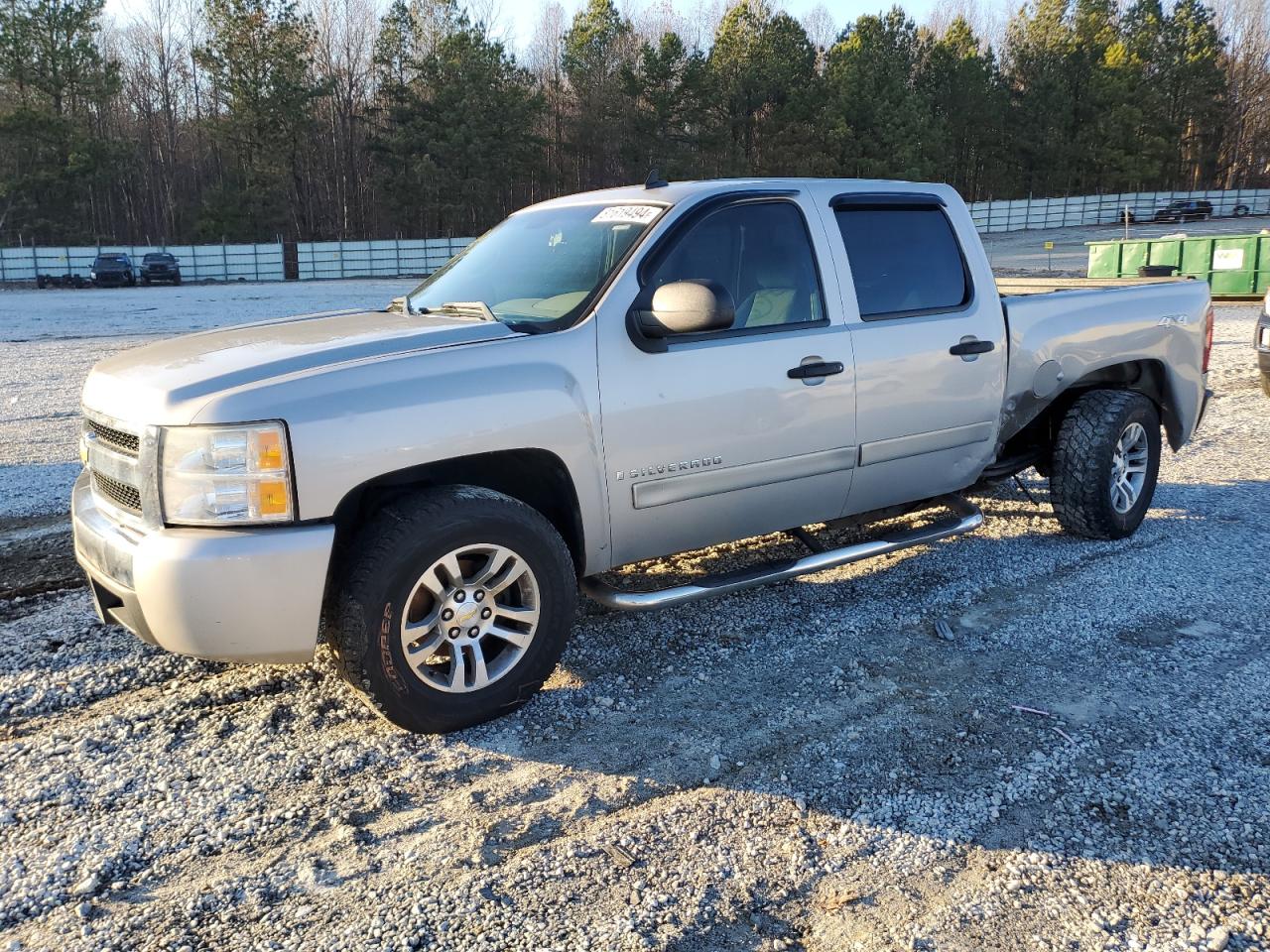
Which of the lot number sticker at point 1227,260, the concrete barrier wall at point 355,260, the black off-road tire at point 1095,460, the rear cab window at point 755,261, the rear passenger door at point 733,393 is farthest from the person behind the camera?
the concrete barrier wall at point 355,260

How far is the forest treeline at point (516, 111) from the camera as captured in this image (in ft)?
173

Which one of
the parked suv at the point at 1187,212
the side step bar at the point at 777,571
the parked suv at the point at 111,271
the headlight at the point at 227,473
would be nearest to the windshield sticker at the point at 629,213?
the side step bar at the point at 777,571

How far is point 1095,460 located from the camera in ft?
17.7

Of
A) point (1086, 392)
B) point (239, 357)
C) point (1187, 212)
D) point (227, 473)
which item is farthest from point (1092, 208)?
point (227, 473)

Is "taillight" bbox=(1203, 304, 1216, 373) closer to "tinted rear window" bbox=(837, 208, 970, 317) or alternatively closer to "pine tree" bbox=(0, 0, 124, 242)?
"tinted rear window" bbox=(837, 208, 970, 317)

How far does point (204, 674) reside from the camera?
3.97 m

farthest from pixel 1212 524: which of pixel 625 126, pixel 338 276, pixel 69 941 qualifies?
pixel 625 126

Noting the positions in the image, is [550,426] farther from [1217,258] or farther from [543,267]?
[1217,258]

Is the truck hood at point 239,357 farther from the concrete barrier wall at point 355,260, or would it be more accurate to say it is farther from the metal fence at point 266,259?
the concrete barrier wall at point 355,260

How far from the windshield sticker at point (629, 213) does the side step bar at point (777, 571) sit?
4.91ft

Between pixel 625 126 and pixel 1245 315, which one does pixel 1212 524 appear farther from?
pixel 625 126

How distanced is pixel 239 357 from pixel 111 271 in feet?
135

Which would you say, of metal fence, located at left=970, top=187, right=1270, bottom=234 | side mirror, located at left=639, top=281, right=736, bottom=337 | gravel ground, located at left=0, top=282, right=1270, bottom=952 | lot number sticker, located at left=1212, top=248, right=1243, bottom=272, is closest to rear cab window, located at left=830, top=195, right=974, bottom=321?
side mirror, located at left=639, top=281, right=736, bottom=337

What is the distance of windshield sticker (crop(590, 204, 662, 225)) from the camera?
4.11 metres
